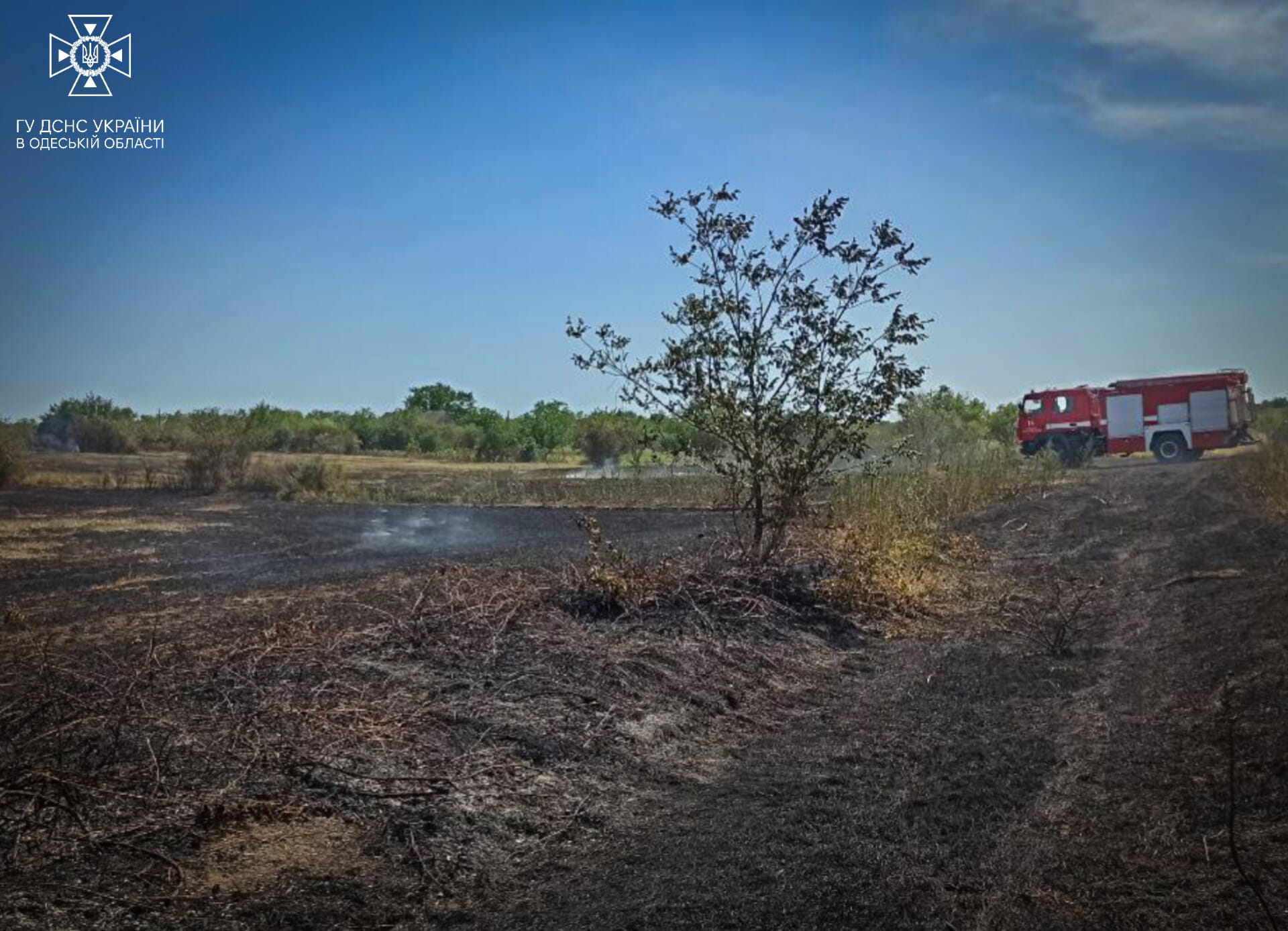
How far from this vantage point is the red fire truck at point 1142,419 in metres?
44.7

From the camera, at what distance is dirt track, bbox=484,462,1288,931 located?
4.58m

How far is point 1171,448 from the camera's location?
151 ft

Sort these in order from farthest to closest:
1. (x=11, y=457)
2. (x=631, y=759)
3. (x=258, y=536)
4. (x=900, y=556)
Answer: (x=11, y=457) → (x=258, y=536) → (x=900, y=556) → (x=631, y=759)

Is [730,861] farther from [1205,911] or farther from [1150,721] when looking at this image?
[1150,721]

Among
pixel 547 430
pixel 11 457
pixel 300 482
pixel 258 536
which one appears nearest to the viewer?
pixel 258 536

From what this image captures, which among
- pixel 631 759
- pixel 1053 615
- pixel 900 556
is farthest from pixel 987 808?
pixel 900 556

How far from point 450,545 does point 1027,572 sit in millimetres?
9389

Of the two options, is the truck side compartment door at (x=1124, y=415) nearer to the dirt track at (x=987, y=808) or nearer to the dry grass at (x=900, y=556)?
the dry grass at (x=900, y=556)

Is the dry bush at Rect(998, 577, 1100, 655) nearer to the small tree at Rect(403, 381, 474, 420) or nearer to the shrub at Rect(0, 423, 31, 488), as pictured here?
the shrub at Rect(0, 423, 31, 488)

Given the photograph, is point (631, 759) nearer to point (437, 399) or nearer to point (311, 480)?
point (311, 480)

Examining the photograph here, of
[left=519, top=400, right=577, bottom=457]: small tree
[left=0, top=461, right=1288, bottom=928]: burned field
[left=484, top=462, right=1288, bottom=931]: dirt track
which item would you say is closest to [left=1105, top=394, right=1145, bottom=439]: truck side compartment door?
[left=519, top=400, right=577, bottom=457]: small tree

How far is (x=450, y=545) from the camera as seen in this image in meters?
19.2

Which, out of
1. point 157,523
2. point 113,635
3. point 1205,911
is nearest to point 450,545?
point 157,523

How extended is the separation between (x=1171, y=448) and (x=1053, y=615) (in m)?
38.1
